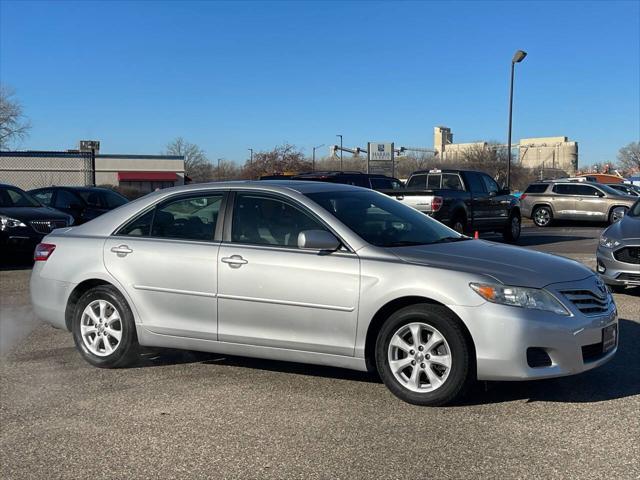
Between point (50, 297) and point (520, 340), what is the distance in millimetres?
4069

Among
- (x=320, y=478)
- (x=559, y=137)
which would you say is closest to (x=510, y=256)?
(x=320, y=478)

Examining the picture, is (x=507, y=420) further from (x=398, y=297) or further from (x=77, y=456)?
(x=77, y=456)

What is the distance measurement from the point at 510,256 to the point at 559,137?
161 meters

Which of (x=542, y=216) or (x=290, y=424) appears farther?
(x=542, y=216)

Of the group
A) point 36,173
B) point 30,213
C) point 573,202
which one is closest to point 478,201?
point 573,202

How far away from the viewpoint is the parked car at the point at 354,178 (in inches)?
602

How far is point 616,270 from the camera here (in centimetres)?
876

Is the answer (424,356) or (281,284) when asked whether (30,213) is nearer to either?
(281,284)

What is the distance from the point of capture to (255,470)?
3.71 metres

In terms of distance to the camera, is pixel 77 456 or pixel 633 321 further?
pixel 633 321

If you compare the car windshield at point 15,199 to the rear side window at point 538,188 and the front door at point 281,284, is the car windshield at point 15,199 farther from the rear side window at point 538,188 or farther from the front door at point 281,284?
the rear side window at point 538,188

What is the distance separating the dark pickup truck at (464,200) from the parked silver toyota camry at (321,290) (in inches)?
354

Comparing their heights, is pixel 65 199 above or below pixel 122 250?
above

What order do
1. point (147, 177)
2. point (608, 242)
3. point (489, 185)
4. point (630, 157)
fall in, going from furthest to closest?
point (630, 157), point (147, 177), point (489, 185), point (608, 242)
